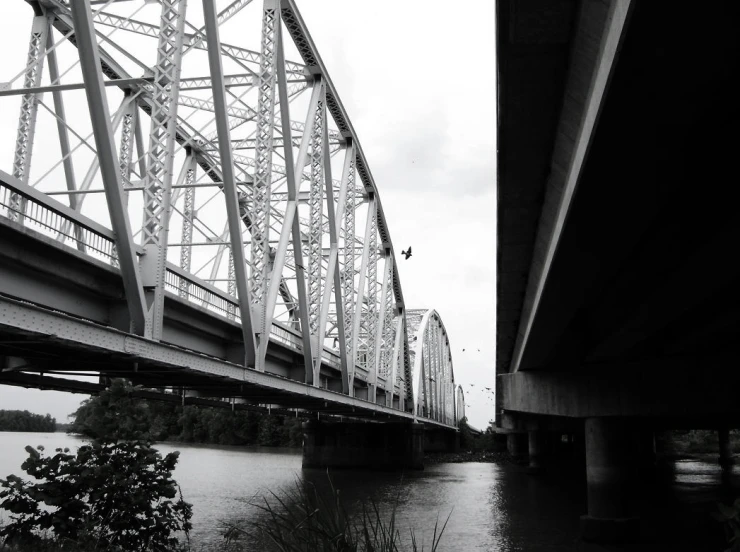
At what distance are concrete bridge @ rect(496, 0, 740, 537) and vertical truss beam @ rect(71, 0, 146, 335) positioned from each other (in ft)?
20.3

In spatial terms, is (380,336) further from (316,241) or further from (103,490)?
(103,490)

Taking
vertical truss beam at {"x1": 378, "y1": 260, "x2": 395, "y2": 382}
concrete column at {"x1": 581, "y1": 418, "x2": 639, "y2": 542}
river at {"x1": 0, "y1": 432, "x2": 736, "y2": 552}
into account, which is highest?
vertical truss beam at {"x1": 378, "y1": 260, "x2": 395, "y2": 382}

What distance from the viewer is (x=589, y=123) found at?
234 inches

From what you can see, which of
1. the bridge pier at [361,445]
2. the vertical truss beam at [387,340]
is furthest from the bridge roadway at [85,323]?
the bridge pier at [361,445]

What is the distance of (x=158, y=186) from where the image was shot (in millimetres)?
13273

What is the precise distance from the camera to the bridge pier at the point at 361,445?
5541 centimetres

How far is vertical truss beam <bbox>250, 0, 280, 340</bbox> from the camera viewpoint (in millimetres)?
17891

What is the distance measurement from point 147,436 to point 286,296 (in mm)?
34984

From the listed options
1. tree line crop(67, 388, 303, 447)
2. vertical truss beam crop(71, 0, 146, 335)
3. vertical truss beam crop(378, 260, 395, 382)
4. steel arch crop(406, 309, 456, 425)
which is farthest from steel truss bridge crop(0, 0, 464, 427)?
tree line crop(67, 388, 303, 447)

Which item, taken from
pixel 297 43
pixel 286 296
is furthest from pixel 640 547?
pixel 286 296

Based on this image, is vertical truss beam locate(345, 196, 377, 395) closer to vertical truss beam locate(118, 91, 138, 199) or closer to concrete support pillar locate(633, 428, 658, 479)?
vertical truss beam locate(118, 91, 138, 199)

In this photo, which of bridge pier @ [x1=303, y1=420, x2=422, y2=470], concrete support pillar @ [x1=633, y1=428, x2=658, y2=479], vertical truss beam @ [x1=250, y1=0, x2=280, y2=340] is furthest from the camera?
bridge pier @ [x1=303, y1=420, x2=422, y2=470]

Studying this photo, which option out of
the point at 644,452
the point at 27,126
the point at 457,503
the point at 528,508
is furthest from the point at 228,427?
the point at 27,126

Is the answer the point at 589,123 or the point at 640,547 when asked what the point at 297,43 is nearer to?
the point at 640,547
